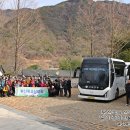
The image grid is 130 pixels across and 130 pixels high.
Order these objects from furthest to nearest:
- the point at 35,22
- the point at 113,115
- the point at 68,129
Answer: the point at 35,22, the point at 113,115, the point at 68,129

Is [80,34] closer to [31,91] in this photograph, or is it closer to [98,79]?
[31,91]

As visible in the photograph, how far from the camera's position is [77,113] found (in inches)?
770

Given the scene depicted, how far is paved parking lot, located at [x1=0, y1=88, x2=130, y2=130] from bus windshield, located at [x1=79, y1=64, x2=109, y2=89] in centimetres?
128

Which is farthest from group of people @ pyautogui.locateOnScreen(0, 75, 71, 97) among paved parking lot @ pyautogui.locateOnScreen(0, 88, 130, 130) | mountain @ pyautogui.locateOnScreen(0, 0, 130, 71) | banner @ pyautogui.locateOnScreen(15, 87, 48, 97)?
mountain @ pyautogui.locateOnScreen(0, 0, 130, 71)

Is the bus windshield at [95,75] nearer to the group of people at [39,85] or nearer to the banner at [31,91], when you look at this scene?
the group of people at [39,85]

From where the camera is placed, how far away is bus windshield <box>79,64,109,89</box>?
24406mm

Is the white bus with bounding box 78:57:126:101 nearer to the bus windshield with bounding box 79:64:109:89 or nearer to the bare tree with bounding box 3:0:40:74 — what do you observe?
the bus windshield with bounding box 79:64:109:89

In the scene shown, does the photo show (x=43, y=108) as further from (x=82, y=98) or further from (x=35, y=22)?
(x=35, y=22)

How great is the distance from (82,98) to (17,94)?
568 centimetres

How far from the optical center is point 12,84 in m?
28.6

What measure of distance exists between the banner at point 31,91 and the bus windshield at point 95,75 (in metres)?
4.34

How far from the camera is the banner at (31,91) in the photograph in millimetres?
28453

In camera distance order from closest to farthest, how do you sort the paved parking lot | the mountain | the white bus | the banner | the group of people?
1. the paved parking lot
2. the white bus
3. the group of people
4. the banner
5. the mountain

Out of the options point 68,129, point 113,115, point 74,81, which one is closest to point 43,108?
point 113,115
